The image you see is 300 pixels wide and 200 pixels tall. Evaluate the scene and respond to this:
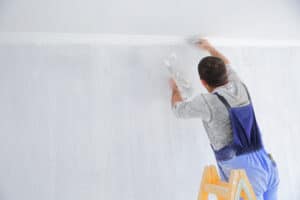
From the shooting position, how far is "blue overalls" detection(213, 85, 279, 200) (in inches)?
71.1

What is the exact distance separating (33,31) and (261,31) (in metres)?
1.23

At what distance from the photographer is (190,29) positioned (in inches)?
81.7

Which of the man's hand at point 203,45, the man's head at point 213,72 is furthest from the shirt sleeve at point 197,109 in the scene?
the man's hand at point 203,45

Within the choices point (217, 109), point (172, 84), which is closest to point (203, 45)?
point (172, 84)

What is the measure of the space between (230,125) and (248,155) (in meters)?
0.16

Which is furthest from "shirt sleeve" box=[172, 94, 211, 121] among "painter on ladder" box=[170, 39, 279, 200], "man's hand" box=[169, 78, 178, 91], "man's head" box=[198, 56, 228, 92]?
"man's hand" box=[169, 78, 178, 91]

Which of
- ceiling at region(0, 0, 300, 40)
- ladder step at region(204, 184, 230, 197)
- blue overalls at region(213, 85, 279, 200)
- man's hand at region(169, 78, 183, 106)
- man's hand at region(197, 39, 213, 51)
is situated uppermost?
ceiling at region(0, 0, 300, 40)

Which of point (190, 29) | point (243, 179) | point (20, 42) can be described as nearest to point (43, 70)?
point (20, 42)

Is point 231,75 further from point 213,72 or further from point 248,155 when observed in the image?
point 248,155

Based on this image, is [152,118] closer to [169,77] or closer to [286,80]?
[169,77]

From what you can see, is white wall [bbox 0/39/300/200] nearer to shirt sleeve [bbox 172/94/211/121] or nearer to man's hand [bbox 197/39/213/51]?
man's hand [bbox 197/39/213/51]

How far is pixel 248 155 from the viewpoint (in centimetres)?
183

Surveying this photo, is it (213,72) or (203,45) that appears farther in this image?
(203,45)

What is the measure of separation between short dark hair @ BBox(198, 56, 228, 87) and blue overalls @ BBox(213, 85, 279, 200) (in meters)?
0.08
